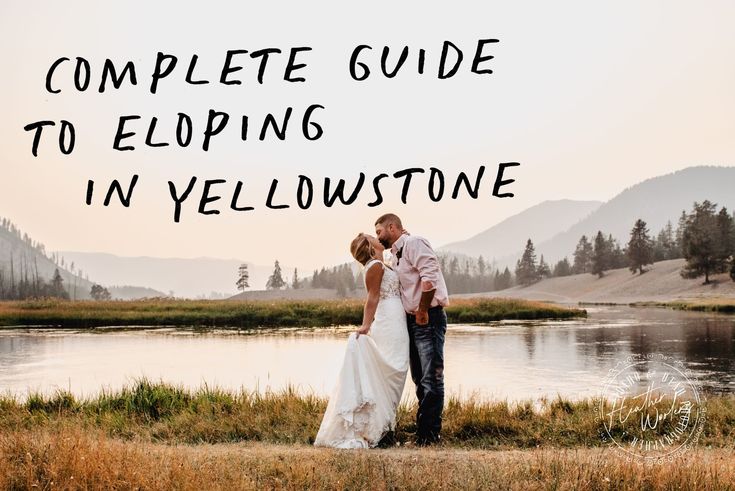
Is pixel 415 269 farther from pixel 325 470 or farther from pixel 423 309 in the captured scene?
pixel 325 470

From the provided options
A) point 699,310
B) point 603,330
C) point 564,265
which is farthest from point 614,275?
point 603,330

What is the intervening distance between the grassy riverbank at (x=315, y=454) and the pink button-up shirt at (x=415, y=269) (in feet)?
5.90

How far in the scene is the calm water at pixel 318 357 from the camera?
17891mm

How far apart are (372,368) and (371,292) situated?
0.93 m

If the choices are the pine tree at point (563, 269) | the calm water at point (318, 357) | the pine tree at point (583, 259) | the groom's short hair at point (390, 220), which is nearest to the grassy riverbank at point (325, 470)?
the groom's short hair at point (390, 220)

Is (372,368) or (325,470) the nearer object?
(325,470)

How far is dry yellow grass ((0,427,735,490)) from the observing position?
654 centimetres

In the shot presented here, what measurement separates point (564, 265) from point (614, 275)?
2784cm

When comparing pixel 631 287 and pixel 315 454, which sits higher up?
pixel 631 287

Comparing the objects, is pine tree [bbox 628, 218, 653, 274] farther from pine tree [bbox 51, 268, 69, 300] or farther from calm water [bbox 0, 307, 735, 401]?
pine tree [bbox 51, 268, 69, 300]

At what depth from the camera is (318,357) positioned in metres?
24.1

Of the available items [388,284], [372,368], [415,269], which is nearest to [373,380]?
[372,368]

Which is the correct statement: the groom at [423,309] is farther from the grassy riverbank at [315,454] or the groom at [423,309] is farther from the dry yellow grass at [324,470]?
the dry yellow grass at [324,470]

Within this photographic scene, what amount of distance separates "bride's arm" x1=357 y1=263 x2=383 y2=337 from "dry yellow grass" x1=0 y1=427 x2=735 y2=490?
5.34 ft
